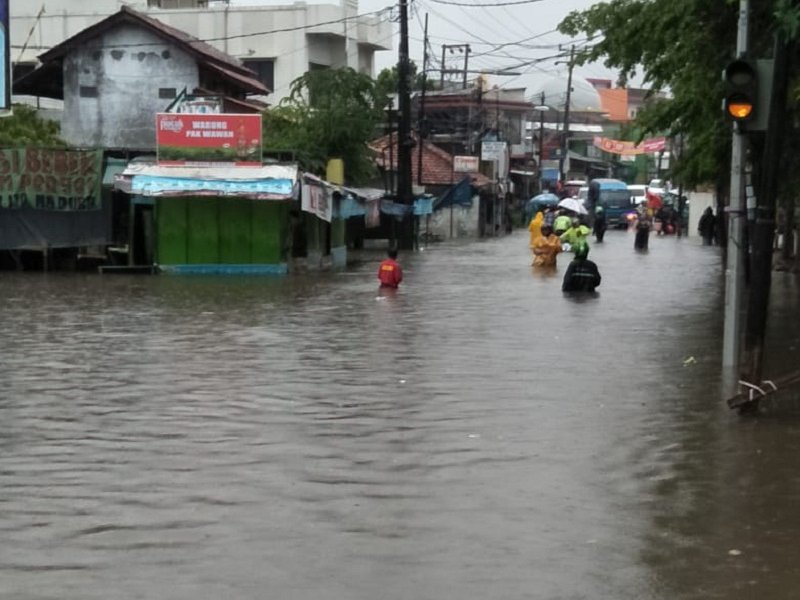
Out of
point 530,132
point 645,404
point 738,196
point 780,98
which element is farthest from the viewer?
point 530,132

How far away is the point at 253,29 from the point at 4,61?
117 feet

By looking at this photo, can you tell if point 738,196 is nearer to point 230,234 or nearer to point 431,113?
point 230,234

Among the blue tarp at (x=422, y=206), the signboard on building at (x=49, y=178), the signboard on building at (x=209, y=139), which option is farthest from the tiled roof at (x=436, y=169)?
the signboard on building at (x=209, y=139)

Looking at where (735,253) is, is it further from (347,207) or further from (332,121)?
(332,121)

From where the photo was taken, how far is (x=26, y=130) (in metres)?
37.1

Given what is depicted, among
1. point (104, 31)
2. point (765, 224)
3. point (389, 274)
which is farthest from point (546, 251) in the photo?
point (765, 224)

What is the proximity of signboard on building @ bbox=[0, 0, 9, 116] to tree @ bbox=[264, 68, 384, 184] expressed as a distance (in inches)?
514

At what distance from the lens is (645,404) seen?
1212 cm

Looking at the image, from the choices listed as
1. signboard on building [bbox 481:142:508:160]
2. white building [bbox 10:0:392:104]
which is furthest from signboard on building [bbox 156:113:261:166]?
signboard on building [bbox 481:142:508:160]

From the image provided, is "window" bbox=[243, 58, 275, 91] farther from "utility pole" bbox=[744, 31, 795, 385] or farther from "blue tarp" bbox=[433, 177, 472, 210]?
"utility pole" bbox=[744, 31, 795, 385]

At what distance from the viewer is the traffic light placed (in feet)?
36.5

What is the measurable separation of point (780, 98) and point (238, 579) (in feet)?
20.3

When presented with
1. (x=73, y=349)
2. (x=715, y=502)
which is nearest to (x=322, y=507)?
(x=715, y=502)

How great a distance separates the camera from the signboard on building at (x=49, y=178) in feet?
106
